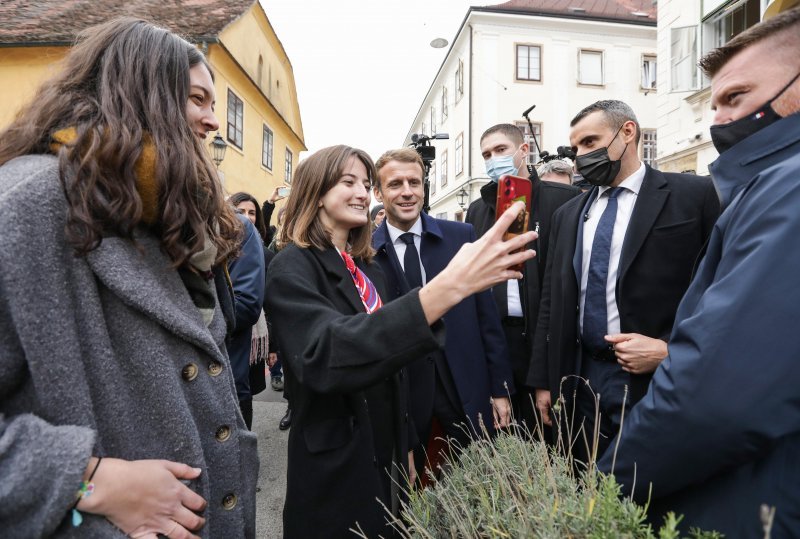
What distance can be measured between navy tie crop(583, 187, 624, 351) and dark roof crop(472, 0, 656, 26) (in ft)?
67.2

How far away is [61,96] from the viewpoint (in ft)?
3.39

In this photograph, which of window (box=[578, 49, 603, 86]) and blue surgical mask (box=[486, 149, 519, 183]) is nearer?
blue surgical mask (box=[486, 149, 519, 183])

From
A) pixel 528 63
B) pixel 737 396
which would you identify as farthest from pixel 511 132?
pixel 528 63

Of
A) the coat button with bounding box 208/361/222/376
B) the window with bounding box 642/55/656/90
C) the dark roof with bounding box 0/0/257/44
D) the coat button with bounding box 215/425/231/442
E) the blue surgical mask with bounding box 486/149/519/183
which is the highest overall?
the window with bounding box 642/55/656/90

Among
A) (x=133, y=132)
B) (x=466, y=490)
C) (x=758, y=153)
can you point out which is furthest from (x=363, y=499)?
(x=758, y=153)

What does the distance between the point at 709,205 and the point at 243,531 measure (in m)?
2.42

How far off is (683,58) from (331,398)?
1148 centimetres

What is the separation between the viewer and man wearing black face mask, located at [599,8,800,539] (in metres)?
0.90

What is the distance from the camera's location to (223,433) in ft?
3.91

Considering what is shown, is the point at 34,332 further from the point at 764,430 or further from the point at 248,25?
the point at 248,25

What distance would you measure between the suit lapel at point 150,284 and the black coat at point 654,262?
1900mm

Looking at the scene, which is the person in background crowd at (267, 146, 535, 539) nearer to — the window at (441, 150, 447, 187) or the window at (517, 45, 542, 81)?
the window at (517, 45, 542, 81)

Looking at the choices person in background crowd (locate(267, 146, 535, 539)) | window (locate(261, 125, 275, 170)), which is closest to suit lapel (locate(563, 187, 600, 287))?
person in background crowd (locate(267, 146, 535, 539))

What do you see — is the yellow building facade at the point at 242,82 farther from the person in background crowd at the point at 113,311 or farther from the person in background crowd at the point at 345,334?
the person in background crowd at the point at 113,311
